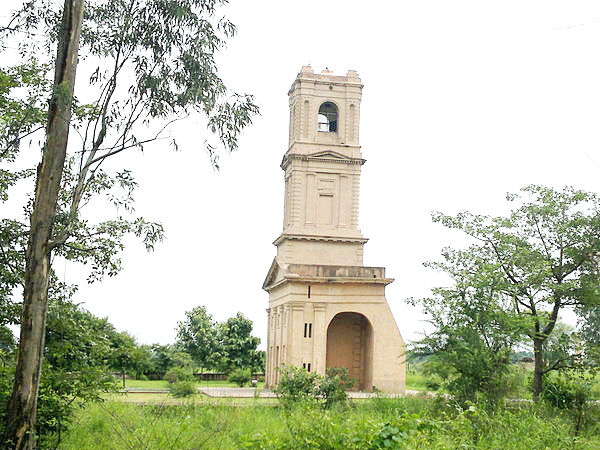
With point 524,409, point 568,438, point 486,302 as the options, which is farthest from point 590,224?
point 568,438

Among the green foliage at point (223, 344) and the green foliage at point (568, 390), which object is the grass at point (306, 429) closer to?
the green foliage at point (568, 390)

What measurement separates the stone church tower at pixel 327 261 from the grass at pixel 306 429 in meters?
11.5

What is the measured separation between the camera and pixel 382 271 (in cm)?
3409

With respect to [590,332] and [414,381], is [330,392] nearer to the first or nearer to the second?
[590,332]

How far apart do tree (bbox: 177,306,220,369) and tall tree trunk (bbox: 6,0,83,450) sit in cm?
3461

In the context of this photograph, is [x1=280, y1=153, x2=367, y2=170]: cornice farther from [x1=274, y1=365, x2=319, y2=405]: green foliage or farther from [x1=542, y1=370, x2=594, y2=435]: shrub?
[x1=542, y1=370, x2=594, y2=435]: shrub

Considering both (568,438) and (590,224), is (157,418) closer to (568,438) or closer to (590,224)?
(568,438)

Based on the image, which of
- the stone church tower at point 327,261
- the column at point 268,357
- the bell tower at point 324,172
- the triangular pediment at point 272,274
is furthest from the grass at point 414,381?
Result: the triangular pediment at point 272,274

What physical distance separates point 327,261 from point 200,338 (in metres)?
15.4

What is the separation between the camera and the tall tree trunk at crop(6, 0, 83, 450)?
13995 mm

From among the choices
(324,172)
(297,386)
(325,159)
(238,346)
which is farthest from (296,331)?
(238,346)

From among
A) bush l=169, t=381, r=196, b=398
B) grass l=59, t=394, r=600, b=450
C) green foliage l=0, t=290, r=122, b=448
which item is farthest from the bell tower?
green foliage l=0, t=290, r=122, b=448

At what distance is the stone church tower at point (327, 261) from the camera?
33.8 metres

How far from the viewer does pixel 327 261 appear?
3684 centimetres
